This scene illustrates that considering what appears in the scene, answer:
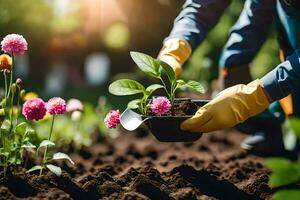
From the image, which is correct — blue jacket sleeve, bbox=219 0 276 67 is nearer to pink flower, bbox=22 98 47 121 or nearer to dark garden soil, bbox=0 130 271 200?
dark garden soil, bbox=0 130 271 200

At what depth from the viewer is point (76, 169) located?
3.37 metres

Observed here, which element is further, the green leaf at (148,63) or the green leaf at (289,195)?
the green leaf at (148,63)

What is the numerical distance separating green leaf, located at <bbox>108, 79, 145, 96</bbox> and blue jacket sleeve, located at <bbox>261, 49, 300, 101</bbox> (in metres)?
0.57

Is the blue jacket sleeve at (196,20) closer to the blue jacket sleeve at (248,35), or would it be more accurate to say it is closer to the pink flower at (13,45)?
the blue jacket sleeve at (248,35)

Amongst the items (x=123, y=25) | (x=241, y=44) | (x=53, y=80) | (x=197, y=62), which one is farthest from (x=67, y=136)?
(x=53, y=80)

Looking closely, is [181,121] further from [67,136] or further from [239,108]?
[67,136]

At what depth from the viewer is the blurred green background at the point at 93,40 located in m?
6.02

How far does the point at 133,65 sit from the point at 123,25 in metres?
0.51

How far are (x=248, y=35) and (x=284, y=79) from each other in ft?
3.15

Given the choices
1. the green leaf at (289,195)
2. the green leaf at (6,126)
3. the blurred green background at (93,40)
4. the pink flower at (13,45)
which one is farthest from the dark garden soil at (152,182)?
the blurred green background at (93,40)

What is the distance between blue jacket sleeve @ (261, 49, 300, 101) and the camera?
279 centimetres

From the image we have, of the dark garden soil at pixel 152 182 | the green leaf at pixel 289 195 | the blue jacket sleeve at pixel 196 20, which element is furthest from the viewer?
the blue jacket sleeve at pixel 196 20

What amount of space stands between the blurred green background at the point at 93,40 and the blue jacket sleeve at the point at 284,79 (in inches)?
109

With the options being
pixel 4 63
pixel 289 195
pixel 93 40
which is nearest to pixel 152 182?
pixel 4 63
